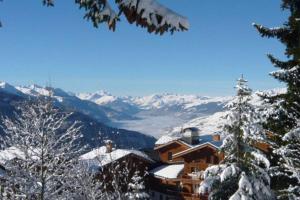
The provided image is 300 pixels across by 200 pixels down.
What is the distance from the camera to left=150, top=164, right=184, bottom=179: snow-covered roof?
5794cm

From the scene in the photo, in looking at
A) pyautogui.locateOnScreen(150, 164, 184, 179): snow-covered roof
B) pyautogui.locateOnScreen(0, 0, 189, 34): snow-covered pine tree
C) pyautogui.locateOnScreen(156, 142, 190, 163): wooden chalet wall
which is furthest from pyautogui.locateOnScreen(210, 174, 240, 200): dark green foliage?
pyautogui.locateOnScreen(156, 142, 190, 163): wooden chalet wall

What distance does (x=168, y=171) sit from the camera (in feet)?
197

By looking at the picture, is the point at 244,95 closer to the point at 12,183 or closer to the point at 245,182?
the point at 245,182

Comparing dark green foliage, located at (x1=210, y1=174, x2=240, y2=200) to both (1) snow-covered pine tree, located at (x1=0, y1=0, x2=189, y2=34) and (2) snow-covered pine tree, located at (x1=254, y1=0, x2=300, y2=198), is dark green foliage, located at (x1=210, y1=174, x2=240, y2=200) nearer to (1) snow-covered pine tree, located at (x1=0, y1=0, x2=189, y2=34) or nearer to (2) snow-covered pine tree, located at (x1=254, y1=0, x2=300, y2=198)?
(2) snow-covered pine tree, located at (x1=254, y1=0, x2=300, y2=198)

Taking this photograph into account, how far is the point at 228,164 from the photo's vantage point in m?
21.5

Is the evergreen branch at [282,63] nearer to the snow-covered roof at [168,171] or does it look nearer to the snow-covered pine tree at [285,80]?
the snow-covered pine tree at [285,80]

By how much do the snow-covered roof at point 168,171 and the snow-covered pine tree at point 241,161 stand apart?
117 feet

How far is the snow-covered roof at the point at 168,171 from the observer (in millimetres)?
57938

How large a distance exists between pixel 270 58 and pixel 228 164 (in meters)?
6.54

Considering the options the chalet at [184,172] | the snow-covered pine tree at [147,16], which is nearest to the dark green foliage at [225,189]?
the snow-covered pine tree at [147,16]

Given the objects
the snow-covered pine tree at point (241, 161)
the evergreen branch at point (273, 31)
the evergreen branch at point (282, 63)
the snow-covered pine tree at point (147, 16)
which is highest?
the evergreen branch at point (273, 31)

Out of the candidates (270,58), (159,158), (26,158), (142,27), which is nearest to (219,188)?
(270,58)

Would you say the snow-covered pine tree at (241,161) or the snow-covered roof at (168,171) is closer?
the snow-covered pine tree at (241,161)

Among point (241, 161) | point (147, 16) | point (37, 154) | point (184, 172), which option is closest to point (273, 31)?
point (241, 161)
